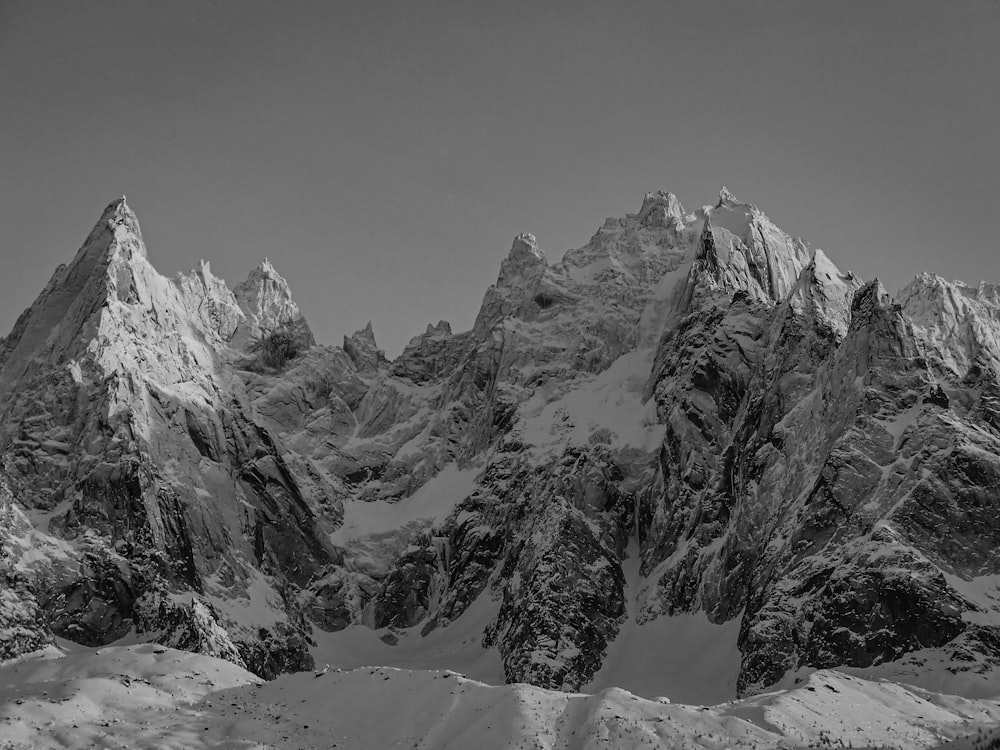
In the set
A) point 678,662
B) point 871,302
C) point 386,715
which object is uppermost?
point 871,302

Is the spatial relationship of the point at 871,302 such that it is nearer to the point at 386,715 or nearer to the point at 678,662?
the point at 678,662

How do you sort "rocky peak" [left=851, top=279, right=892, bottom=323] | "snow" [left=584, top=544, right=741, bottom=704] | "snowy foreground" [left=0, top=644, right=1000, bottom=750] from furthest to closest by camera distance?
"rocky peak" [left=851, top=279, right=892, bottom=323], "snow" [left=584, top=544, right=741, bottom=704], "snowy foreground" [left=0, top=644, right=1000, bottom=750]

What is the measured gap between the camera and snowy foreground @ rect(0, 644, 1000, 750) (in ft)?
283

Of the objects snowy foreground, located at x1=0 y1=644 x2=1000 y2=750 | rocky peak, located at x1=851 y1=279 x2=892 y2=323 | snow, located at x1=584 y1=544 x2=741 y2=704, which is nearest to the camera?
snowy foreground, located at x1=0 y1=644 x2=1000 y2=750

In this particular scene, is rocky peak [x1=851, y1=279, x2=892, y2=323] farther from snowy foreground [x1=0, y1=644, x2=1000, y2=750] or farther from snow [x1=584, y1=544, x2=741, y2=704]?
snowy foreground [x1=0, y1=644, x2=1000, y2=750]

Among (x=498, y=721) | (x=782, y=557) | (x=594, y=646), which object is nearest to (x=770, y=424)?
(x=782, y=557)

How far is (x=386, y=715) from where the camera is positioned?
9425cm

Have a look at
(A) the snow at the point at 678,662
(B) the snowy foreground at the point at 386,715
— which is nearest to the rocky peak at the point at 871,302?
(A) the snow at the point at 678,662

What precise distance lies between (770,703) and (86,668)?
55.4 meters

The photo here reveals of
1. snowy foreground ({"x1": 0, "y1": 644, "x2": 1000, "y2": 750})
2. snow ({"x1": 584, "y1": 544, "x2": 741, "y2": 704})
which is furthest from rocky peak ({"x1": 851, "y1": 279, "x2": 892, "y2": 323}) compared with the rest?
snowy foreground ({"x1": 0, "y1": 644, "x2": 1000, "y2": 750})

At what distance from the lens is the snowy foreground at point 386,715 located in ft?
283

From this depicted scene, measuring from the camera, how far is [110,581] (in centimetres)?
19388

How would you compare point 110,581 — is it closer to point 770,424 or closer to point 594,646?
point 594,646

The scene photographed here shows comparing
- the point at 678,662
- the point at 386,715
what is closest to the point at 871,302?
the point at 678,662
